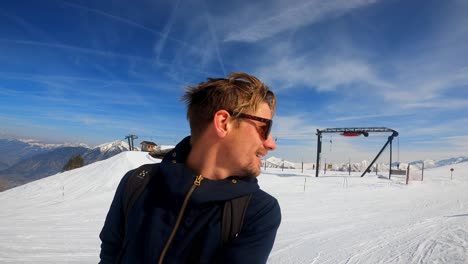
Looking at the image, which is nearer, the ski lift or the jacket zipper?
the jacket zipper

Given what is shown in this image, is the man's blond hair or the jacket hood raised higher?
the man's blond hair

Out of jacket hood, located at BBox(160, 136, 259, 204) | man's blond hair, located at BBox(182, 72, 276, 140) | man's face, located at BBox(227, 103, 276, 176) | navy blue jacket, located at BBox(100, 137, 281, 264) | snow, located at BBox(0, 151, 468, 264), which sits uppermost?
man's blond hair, located at BBox(182, 72, 276, 140)

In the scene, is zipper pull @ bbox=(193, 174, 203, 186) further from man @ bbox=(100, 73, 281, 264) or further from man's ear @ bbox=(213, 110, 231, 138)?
man's ear @ bbox=(213, 110, 231, 138)

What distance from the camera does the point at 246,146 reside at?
152cm

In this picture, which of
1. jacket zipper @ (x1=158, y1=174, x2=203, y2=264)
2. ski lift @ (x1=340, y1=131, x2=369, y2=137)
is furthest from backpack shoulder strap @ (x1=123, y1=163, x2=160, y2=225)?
ski lift @ (x1=340, y1=131, x2=369, y2=137)

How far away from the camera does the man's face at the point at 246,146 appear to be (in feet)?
4.93

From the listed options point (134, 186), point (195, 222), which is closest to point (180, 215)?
point (195, 222)

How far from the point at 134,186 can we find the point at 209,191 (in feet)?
1.74

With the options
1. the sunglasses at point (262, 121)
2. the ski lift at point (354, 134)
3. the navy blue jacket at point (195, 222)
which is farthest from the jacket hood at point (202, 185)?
the ski lift at point (354, 134)

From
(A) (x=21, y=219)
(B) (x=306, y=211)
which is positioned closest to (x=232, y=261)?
(B) (x=306, y=211)

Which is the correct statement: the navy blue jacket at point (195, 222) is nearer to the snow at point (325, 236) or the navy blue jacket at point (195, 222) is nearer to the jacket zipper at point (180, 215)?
the jacket zipper at point (180, 215)

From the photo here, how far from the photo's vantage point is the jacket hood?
1.39m

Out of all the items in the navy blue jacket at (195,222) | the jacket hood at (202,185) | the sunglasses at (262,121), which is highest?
the sunglasses at (262,121)

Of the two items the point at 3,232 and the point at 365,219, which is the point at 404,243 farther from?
the point at 3,232
